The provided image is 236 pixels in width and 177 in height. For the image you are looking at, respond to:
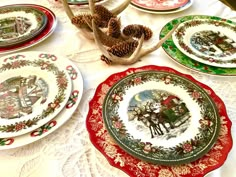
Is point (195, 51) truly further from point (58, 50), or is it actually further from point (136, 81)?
point (58, 50)

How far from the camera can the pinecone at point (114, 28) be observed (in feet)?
2.22

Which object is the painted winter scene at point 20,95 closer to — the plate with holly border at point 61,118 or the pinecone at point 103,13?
the plate with holly border at point 61,118

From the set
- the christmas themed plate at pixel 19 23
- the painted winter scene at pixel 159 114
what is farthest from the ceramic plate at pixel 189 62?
the christmas themed plate at pixel 19 23

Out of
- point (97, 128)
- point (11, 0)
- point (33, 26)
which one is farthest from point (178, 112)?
point (11, 0)

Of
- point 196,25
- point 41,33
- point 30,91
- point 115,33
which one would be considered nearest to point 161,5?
point 196,25

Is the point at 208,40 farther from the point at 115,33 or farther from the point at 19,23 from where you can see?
the point at 19,23

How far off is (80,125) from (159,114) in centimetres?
16

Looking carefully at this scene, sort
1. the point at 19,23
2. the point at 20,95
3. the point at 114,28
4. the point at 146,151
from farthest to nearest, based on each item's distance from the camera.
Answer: the point at 19,23, the point at 114,28, the point at 20,95, the point at 146,151

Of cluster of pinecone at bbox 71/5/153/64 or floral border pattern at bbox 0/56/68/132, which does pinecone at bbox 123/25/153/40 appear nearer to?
cluster of pinecone at bbox 71/5/153/64

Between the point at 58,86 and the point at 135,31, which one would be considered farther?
the point at 135,31

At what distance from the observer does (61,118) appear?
0.52 metres

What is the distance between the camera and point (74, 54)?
0.72 metres

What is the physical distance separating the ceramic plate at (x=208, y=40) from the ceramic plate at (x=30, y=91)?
0.34 metres

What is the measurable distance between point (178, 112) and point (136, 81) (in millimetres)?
124
